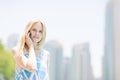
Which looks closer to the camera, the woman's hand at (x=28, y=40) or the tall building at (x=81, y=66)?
the woman's hand at (x=28, y=40)

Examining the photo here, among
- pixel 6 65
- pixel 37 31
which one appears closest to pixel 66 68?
pixel 6 65

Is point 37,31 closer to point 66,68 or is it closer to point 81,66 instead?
point 81,66

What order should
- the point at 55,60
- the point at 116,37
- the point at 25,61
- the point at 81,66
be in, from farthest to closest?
the point at 55,60 → the point at 81,66 → the point at 116,37 → the point at 25,61

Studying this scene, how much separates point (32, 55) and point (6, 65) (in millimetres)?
16830

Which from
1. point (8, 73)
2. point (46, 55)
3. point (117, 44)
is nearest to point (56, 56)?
point (117, 44)

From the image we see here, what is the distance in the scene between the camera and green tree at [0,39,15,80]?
1812 centimetres

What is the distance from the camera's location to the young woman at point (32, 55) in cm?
173

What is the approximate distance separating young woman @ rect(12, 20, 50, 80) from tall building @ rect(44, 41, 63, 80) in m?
64.1

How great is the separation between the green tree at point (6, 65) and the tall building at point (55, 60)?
47004 mm

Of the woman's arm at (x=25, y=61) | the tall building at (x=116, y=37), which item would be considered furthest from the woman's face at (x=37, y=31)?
the tall building at (x=116, y=37)

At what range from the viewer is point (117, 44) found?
196 feet

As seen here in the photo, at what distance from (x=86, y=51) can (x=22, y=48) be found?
68991 millimetres

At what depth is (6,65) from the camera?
18.4m

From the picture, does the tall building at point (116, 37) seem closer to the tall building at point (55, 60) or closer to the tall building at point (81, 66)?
the tall building at point (81, 66)
